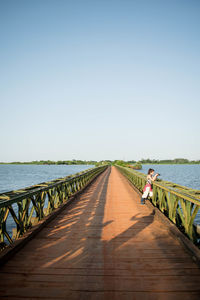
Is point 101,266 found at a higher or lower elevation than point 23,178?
higher

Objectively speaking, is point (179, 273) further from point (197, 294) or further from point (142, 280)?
point (142, 280)

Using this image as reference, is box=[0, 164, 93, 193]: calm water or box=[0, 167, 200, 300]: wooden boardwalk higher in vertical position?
box=[0, 167, 200, 300]: wooden boardwalk

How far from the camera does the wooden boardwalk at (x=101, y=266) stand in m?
2.56

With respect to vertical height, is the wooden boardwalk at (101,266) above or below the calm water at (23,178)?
above

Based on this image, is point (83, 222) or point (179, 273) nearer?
point (179, 273)

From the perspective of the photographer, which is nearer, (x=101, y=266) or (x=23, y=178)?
(x=101, y=266)

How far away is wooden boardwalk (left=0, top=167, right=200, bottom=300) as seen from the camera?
2.56 metres

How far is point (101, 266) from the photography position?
3.16 m

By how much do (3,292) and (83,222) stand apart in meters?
3.25

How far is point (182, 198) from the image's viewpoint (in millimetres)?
4227

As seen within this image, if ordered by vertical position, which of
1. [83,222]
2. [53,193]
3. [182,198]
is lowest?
[83,222]

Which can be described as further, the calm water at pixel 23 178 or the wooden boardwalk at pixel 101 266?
the calm water at pixel 23 178

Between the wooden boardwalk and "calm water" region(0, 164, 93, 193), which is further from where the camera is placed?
"calm water" region(0, 164, 93, 193)

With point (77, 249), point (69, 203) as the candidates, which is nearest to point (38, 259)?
point (77, 249)
